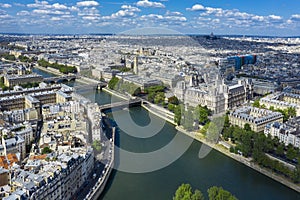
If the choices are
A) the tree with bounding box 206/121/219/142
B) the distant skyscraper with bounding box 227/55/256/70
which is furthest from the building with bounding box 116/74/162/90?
the distant skyscraper with bounding box 227/55/256/70

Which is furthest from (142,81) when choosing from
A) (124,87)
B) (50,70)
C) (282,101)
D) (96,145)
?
(50,70)

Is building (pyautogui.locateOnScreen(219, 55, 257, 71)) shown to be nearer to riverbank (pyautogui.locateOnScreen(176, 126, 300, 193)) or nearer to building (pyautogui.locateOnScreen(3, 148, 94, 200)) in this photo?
riverbank (pyautogui.locateOnScreen(176, 126, 300, 193))

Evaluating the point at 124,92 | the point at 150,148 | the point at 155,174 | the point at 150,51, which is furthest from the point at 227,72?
the point at 155,174

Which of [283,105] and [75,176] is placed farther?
[283,105]

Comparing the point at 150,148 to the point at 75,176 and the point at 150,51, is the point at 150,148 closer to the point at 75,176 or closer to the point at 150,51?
the point at 75,176

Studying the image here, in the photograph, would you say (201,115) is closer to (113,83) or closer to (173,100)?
(173,100)

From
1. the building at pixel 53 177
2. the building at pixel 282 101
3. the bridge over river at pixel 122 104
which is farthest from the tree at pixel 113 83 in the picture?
the building at pixel 53 177

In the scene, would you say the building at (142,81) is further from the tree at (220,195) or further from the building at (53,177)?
the tree at (220,195)
